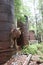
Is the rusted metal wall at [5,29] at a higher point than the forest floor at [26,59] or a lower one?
higher

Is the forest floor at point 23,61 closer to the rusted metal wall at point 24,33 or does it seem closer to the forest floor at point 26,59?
the forest floor at point 26,59

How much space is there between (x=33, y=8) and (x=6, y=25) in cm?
1939

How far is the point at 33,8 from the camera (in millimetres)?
21500

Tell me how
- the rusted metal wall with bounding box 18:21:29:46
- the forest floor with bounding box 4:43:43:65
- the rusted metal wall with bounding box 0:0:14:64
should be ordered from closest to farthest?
the rusted metal wall with bounding box 0:0:14:64, the forest floor with bounding box 4:43:43:65, the rusted metal wall with bounding box 18:21:29:46

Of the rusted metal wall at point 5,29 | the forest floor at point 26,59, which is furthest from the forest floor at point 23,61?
the rusted metal wall at point 5,29

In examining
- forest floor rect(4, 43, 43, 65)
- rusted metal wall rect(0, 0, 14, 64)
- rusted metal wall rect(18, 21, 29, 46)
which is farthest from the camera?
rusted metal wall rect(18, 21, 29, 46)

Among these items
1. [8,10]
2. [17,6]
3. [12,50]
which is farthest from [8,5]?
[17,6]

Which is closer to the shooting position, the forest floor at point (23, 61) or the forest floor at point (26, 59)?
the forest floor at point (23, 61)

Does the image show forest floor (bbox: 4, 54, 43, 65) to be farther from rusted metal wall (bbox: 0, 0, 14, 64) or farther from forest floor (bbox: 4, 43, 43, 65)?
rusted metal wall (bbox: 0, 0, 14, 64)

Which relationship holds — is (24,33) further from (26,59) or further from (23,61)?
(23,61)

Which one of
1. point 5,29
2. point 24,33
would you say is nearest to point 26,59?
point 24,33

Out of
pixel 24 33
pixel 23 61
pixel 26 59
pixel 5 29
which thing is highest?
pixel 5 29

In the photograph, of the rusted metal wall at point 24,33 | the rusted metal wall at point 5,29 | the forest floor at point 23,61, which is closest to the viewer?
the rusted metal wall at point 5,29

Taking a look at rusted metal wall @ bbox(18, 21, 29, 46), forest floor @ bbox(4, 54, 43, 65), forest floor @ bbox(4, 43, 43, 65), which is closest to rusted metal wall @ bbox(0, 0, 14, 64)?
forest floor @ bbox(4, 43, 43, 65)
